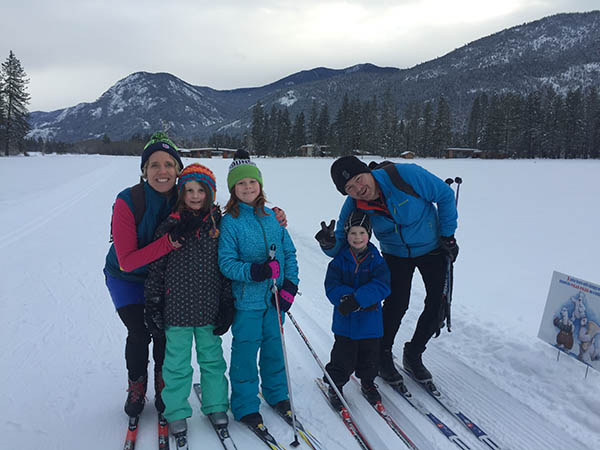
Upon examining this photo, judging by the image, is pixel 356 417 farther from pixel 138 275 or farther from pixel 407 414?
pixel 138 275

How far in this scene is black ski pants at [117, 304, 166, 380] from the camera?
105 inches

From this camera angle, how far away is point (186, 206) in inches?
101

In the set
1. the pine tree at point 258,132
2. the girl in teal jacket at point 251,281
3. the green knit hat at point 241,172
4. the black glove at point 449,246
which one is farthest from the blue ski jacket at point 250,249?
the pine tree at point 258,132

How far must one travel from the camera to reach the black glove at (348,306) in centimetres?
280

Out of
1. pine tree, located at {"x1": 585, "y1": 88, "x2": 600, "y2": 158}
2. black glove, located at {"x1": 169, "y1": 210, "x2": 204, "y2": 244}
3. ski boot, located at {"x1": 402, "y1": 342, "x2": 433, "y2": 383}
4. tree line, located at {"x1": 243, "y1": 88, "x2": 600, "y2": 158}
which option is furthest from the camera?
tree line, located at {"x1": 243, "y1": 88, "x2": 600, "y2": 158}

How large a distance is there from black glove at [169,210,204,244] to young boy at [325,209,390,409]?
1.19m

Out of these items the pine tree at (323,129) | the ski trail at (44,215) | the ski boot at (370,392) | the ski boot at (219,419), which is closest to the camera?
the ski boot at (219,419)

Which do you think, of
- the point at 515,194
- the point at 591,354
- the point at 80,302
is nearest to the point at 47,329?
the point at 80,302

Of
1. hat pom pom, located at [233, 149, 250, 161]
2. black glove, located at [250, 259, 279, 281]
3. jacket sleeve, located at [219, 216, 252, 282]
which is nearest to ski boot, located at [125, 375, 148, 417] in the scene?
jacket sleeve, located at [219, 216, 252, 282]

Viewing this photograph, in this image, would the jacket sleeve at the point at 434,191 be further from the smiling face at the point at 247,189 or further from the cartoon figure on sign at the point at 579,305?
the cartoon figure on sign at the point at 579,305

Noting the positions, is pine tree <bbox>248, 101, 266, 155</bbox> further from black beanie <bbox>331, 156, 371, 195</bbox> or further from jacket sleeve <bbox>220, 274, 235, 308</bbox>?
jacket sleeve <bbox>220, 274, 235, 308</bbox>

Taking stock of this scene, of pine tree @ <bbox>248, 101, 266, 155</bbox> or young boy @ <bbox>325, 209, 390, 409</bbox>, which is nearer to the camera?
young boy @ <bbox>325, 209, 390, 409</bbox>

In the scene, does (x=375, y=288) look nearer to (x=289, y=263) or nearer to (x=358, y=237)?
(x=358, y=237)

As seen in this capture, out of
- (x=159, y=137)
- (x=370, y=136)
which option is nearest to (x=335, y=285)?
(x=159, y=137)
